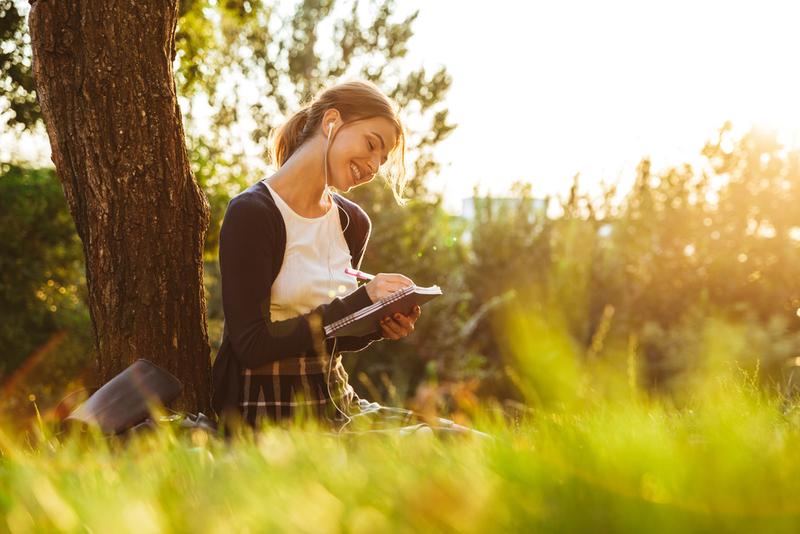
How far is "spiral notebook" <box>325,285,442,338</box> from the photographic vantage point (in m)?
2.66

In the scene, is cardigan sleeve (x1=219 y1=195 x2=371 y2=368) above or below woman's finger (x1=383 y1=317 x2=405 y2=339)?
above

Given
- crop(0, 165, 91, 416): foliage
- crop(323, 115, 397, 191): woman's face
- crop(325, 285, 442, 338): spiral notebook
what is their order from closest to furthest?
crop(325, 285, 442, 338): spiral notebook
crop(323, 115, 397, 191): woman's face
crop(0, 165, 91, 416): foliage

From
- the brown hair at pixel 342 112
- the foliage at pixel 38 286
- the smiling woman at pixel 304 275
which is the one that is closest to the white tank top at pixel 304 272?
the smiling woman at pixel 304 275

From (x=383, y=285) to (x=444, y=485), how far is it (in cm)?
165

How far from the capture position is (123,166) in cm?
296

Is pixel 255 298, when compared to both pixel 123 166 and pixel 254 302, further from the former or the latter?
pixel 123 166

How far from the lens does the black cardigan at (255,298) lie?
2.71 metres

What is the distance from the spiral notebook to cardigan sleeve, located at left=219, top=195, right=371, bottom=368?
0.04 m

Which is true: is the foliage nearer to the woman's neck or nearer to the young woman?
the young woman

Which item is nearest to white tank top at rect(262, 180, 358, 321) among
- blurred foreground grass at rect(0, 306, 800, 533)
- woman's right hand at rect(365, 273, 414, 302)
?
woman's right hand at rect(365, 273, 414, 302)

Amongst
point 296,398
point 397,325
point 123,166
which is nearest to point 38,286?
point 123,166

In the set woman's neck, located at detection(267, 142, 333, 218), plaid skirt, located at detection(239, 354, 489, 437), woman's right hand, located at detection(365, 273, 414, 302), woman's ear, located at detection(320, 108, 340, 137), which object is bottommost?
plaid skirt, located at detection(239, 354, 489, 437)

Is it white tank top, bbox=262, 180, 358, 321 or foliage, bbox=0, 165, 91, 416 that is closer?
white tank top, bbox=262, 180, 358, 321

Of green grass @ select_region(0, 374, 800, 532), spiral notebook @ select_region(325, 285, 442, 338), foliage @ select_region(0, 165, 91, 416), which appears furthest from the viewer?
foliage @ select_region(0, 165, 91, 416)
